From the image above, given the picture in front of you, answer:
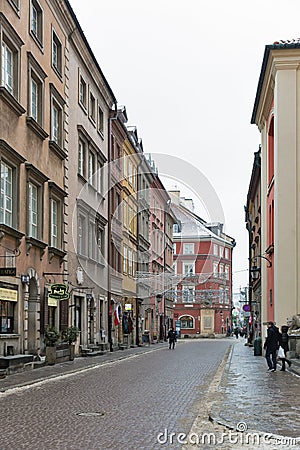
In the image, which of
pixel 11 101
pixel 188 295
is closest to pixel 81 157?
pixel 11 101

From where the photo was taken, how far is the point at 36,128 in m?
28.0

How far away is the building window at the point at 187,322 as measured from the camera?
4067 inches

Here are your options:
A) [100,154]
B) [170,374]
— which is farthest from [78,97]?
[170,374]

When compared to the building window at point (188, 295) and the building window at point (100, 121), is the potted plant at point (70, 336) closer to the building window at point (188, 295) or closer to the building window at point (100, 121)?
the building window at point (100, 121)

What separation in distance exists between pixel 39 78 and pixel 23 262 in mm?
7199

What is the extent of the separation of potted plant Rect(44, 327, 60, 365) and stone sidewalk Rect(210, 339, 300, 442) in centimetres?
647

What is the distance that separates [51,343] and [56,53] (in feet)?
41.5

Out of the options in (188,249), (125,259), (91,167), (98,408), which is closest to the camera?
(98,408)

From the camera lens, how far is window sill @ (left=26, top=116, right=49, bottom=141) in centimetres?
2702

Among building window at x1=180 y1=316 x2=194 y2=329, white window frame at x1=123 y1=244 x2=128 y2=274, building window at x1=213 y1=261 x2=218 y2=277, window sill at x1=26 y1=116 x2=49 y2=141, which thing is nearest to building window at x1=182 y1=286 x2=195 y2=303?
building window at x1=180 y1=316 x2=194 y2=329

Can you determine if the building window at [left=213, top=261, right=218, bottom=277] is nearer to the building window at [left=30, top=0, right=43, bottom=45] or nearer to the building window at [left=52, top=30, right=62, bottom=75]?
the building window at [left=52, top=30, right=62, bottom=75]

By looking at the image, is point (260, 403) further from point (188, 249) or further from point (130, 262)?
point (188, 249)

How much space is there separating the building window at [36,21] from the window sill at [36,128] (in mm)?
3376

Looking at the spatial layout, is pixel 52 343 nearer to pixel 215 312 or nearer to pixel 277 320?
pixel 277 320
